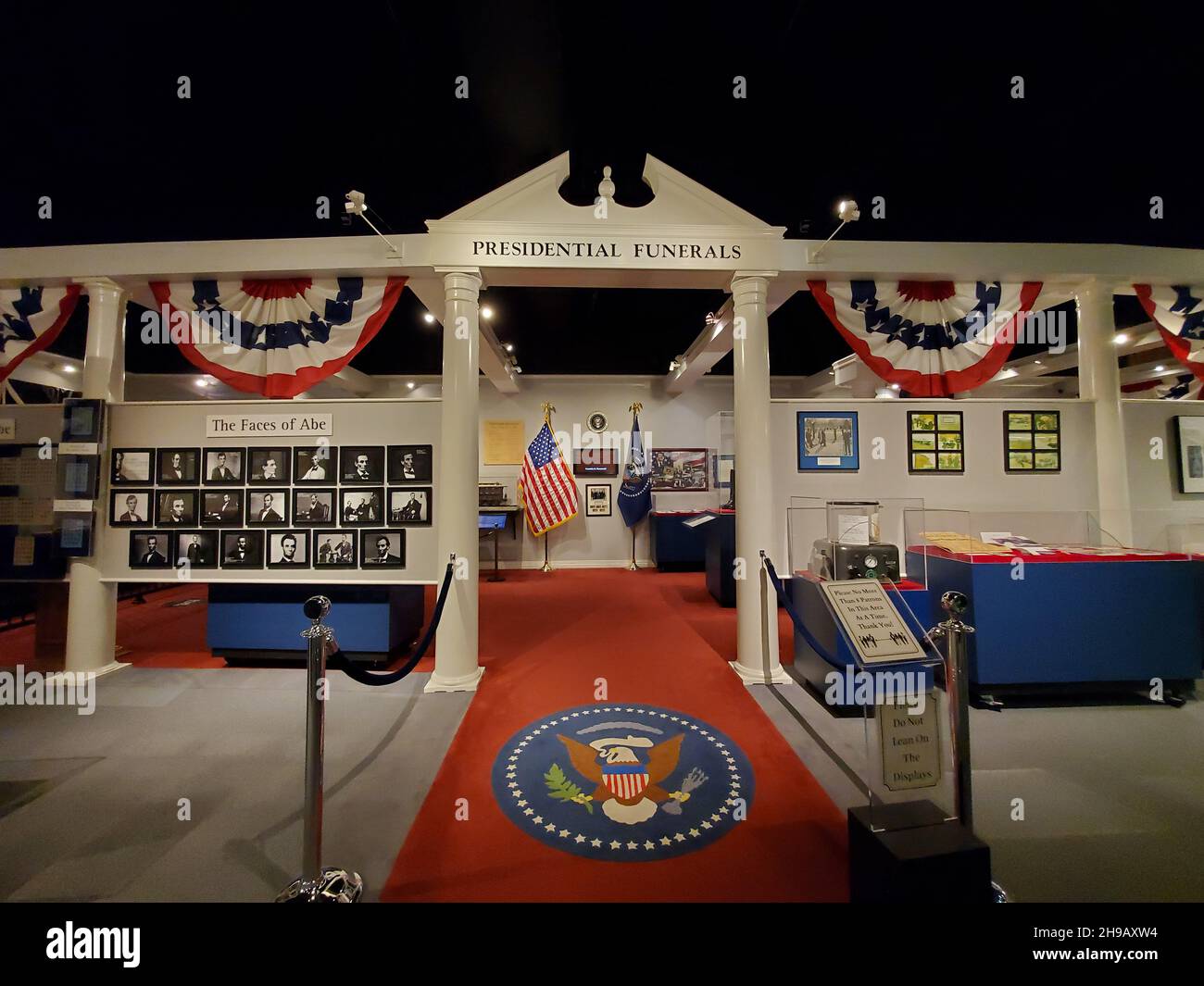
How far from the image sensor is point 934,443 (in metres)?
3.91

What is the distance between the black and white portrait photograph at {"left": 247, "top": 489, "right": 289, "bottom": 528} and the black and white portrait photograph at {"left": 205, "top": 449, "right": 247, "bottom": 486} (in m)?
0.20

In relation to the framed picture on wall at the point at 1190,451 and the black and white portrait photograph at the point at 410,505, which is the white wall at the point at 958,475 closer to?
the framed picture on wall at the point at 1190,451

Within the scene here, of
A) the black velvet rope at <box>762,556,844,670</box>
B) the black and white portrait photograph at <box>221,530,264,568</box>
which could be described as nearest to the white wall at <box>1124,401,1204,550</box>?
the black velvet rope at <box>762,556,844,670</box>

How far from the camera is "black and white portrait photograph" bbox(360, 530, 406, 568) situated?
3.71m

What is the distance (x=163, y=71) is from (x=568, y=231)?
2.49m

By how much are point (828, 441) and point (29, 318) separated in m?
7.02

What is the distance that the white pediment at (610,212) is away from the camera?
3.48 meters

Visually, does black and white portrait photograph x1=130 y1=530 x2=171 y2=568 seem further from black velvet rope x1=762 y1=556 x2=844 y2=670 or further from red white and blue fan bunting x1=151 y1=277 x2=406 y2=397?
black velvet rope x1=762 y1=556 x2=844 y2=670

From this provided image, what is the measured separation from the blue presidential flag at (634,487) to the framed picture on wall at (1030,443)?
5.31 metres

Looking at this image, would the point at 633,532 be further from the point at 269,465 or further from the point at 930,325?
the point at 269,465

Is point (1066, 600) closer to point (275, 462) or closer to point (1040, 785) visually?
point (1040, 785)

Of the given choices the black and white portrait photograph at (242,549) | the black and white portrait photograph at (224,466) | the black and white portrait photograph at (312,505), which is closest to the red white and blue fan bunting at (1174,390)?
the black and white portrait photograph at (312,505)

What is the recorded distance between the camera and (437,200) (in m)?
3.62
